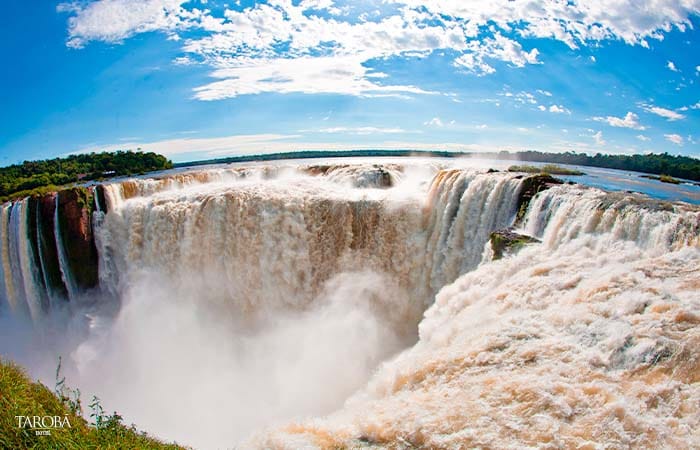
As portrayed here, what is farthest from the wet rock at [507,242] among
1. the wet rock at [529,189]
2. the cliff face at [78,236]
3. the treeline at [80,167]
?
the treeline at [80,167]

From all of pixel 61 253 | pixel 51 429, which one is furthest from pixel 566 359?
pixel 61 253

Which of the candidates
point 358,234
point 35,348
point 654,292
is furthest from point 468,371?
A: point 35,348

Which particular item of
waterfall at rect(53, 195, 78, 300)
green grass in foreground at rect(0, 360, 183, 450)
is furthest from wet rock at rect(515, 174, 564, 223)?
waterfall at rect(53, 195, 78, 300)

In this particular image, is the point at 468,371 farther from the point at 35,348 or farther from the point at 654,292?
the point at 35,348

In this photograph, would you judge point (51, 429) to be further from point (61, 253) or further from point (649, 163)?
point (649, 163)

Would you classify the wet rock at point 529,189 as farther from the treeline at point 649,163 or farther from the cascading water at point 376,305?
the treeline at point 649,163

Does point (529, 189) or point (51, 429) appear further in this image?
point (529, 189)

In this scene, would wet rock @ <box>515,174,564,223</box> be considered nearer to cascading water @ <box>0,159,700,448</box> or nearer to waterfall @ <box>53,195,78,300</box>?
cascading water @ <box>0,159,700,448</box>
